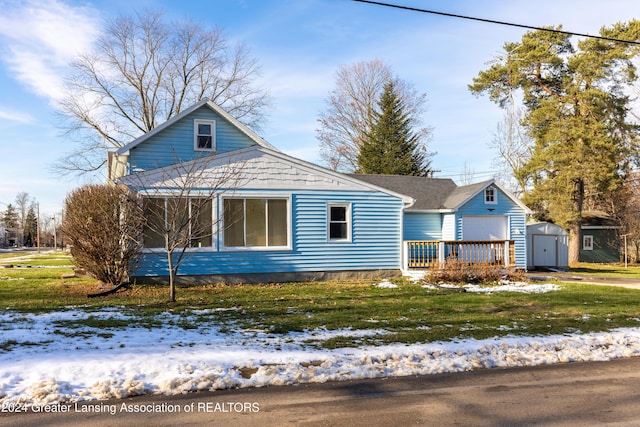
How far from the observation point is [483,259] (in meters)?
17.0

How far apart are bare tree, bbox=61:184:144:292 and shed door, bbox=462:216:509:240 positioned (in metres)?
12.1

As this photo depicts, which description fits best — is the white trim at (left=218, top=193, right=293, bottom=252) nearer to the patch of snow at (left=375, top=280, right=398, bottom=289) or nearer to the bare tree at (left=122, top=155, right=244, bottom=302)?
the bare tree at (left=122, top=155, right=244, bottom=302)

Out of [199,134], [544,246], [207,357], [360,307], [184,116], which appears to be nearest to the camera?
[207,357]

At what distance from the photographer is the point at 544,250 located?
24.1 metres

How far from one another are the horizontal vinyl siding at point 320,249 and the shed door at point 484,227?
12.5ft

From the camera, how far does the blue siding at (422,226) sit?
18750 mm

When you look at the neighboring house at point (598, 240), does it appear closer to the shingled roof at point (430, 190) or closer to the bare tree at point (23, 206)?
the shingled roof at point (430, 190)

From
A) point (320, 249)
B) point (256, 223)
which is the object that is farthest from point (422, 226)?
point (256, 223)

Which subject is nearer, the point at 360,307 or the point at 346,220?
the point at 360,307

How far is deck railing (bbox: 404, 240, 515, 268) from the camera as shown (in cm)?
1644

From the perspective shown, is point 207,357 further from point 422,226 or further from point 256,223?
point 422,226

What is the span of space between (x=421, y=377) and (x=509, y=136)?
35.5 metres

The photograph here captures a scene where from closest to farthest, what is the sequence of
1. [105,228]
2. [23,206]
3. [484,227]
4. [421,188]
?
1. [105,228]
2. [484,227]
3. [421,188]
4. [23,206]

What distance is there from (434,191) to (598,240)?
19.1m
